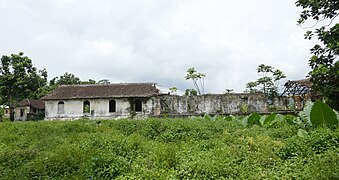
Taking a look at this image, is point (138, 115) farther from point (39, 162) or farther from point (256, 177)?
point (256, 177)

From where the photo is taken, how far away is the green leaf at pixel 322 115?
8156 mm

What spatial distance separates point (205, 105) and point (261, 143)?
19.8 metres

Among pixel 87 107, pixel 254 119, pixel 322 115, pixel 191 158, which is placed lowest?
pixel 191 158

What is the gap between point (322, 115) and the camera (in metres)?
8.34

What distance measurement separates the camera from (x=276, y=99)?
27.5 m

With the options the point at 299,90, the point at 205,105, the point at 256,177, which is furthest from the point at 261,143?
the point at 205,105

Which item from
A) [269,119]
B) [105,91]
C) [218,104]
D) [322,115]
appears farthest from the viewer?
[105,91]

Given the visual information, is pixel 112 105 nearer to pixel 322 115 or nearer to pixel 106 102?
pixel 106 102

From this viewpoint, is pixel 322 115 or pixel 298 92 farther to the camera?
pixel 298 92

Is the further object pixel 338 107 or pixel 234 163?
pixel 338 107

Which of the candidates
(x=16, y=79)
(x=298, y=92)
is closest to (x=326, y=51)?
(x=298, y=92)

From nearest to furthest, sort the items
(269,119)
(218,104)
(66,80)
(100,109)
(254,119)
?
(269,119) < (254,119) < (218,104) < (100,109) < (66,80)

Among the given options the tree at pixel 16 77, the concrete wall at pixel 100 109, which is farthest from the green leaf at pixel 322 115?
the tree at pixel 16 77

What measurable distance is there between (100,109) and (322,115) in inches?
926
